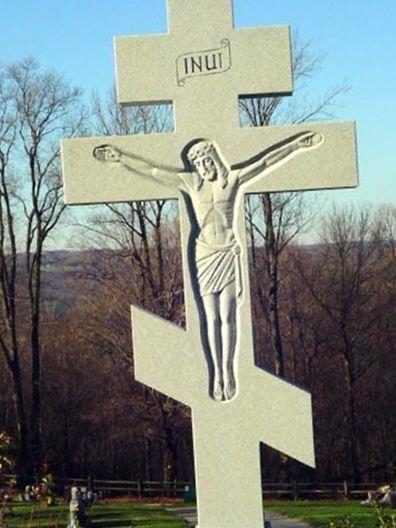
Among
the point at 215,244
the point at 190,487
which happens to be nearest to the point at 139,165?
the point at 215,244

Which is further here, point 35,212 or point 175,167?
point 35,212

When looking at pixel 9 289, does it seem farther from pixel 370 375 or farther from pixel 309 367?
pixel 370 375

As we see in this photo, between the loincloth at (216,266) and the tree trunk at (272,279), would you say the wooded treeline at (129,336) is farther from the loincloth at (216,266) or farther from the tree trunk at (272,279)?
the loincloth at (216,266)

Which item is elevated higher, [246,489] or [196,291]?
[196,291]

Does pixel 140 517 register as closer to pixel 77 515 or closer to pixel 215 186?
pixel 77 515

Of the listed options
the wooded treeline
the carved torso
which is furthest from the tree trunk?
the carved torso

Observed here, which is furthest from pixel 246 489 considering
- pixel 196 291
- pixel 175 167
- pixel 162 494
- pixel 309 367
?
pixel 309 367

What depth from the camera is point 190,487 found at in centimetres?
2369

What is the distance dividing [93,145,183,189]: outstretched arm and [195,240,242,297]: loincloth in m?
0.45

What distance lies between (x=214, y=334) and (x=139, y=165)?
1161 millimetres

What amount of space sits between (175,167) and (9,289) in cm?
2375

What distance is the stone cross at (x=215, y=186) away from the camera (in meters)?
7.10

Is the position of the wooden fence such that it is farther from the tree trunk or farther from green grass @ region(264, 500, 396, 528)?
green grass @ region(264, 500, 396, 528)

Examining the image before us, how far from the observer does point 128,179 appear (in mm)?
7211
